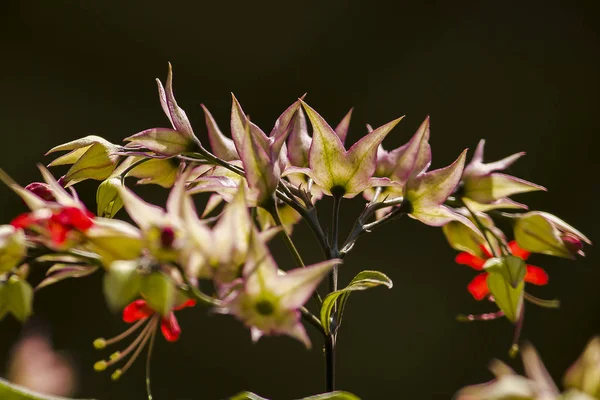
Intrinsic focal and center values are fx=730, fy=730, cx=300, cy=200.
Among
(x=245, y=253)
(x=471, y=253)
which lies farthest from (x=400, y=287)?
(x=245, y=253)

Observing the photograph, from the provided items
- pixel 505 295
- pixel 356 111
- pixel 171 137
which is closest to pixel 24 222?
pixel 171 137


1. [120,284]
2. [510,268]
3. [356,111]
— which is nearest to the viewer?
[120,284]

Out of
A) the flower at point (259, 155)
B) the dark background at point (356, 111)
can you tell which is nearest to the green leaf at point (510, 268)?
the flower at point (259, 155)

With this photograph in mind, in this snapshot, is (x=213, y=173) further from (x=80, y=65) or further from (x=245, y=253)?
(x=80, y=65)

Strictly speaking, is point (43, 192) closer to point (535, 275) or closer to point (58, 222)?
point (58, 222)

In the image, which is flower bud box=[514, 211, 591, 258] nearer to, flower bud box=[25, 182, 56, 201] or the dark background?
flower bud box=[25, 182, 56, 201]
